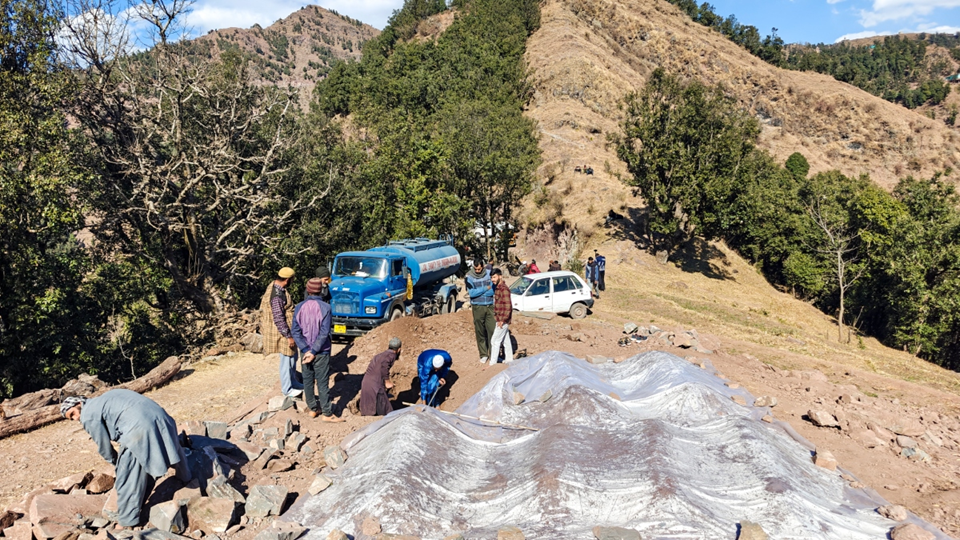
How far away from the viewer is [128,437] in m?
5.49

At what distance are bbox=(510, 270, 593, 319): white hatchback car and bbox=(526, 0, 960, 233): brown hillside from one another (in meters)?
36.9

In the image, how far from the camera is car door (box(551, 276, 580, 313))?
1861 centimetres

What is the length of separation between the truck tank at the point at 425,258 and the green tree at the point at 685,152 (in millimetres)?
15641

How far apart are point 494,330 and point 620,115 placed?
5186 centimetres

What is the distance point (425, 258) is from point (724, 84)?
72443 mm

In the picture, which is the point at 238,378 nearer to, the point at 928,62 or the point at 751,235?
the point at 751,235

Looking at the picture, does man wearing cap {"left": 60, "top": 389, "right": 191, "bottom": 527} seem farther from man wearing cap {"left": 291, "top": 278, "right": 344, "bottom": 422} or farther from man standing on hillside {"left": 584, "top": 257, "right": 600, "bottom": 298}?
man standing on hillside {"left": 584, "top": 257, "right": 600, "bottom": 298}

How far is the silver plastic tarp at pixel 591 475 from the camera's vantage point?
215 inches

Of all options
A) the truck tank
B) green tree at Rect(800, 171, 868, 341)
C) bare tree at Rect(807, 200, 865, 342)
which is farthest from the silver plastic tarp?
bare tree at Rect(807, 200, 865, 342)

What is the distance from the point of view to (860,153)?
74.2m

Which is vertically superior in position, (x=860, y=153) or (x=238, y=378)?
(x=860, y=153)

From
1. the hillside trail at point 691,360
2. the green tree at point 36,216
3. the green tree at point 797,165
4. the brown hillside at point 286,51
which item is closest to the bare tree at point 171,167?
the green tree at point 36,216

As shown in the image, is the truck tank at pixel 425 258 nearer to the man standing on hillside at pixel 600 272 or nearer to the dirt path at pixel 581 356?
the dirt path at pixel 581 356

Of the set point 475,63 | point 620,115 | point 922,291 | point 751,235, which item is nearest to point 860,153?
point 620,115
